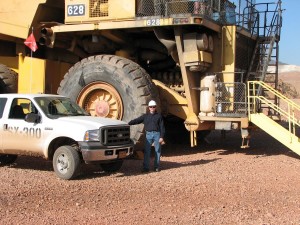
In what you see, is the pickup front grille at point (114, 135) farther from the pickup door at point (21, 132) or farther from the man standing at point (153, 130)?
the pickup door at point (21, 132)

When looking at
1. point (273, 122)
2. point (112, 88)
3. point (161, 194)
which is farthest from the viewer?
point (112, 88)

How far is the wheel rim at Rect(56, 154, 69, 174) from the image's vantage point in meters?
9.38

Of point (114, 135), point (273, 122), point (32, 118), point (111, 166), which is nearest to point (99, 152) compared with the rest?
point (114, 135)

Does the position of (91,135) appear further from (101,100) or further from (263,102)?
(263,102)

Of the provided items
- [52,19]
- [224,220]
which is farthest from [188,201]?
[52,19]

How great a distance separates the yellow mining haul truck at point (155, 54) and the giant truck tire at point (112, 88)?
0.02 m

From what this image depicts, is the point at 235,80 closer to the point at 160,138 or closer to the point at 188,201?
the point at 160,138

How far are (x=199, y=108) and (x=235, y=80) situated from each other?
1185 millimetres

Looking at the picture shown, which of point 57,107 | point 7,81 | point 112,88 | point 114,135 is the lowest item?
point 114,135

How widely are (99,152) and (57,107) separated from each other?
1.73 m

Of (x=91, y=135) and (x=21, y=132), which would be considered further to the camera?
(x=21, y=132)

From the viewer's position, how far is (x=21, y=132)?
395 inches

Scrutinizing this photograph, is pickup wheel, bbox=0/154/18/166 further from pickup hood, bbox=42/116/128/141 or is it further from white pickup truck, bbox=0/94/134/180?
pickup hood, bbox=42/116/128/141

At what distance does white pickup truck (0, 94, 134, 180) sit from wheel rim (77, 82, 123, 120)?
1.71 meters
